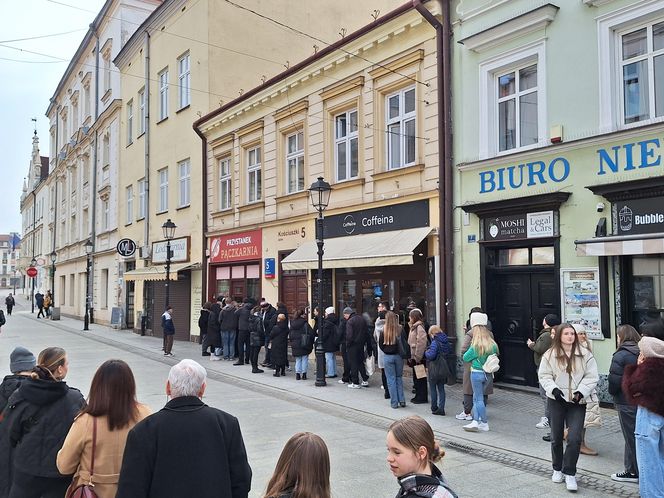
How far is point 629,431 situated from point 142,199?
24763 mm

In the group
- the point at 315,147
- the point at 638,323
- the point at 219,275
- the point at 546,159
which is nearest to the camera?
the point at 638,323

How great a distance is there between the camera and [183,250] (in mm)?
22859

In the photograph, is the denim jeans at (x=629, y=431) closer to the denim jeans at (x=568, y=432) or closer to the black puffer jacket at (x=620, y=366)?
the black puffer jacket at (x=620, y=366)

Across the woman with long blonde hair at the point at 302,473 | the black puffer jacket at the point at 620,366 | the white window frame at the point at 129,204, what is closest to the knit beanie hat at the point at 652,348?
the black puffer jacket at the point at 620,366

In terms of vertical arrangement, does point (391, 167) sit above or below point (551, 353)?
above

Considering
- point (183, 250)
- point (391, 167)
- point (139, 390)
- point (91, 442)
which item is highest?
point (391, 167)

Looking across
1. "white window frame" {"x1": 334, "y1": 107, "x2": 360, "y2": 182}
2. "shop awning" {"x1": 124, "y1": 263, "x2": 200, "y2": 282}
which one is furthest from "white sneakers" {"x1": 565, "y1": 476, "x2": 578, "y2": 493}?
"shop awning" {"x1": 124, "y1": 263, "x2": 200, "y2": 282}

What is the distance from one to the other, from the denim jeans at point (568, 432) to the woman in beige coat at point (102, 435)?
14.5ft

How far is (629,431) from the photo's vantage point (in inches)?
244

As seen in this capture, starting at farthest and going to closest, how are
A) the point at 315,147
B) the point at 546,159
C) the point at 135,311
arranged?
1. the point at 135,311
2. the point at 315,147
3. the point at 546,159

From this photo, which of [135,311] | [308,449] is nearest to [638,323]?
[308,449]

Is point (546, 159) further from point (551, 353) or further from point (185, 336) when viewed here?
point (185, 336)

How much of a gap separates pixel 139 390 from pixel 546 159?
8.95m

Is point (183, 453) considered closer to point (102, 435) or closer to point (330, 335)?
point (102, 435)
